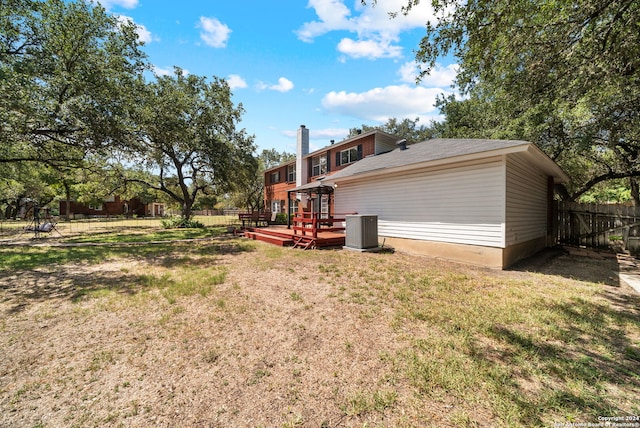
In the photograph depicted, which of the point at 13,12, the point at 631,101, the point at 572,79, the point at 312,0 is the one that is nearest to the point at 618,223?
the point at 631,101

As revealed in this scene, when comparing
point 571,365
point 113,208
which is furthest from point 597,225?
point 113,208

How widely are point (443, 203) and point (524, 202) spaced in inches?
118

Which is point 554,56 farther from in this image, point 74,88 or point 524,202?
point 74,88

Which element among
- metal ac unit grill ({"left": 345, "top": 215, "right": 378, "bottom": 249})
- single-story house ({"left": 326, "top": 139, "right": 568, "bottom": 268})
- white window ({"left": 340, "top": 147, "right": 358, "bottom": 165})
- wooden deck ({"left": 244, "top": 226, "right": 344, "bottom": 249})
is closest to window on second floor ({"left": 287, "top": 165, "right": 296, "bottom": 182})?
white window ({"left": 340, "top": 147, "right": 358, "bottom": 165})

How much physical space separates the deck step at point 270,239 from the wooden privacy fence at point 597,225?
40.3 feet

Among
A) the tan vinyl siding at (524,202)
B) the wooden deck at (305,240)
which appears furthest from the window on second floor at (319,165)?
the tan vinyl siding at (524,202)

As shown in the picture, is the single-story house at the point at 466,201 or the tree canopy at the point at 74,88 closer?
the single-story house at the point at 466,201

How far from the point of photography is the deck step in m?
10.3

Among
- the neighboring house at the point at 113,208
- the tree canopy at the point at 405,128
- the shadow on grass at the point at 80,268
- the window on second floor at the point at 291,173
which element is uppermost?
the tree canopy at the point at 405,128

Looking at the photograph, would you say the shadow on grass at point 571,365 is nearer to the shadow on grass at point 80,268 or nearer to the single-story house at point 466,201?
the single-story house at point 466,201

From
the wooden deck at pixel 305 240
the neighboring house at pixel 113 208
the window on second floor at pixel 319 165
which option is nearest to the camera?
the wooden deck at pixel 305 240

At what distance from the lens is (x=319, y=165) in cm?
1936

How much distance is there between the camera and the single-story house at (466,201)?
6836mm

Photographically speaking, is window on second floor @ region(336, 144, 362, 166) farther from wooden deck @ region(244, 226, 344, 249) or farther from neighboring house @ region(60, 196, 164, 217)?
neighboring house @ region(60, 196, 164, 217)
